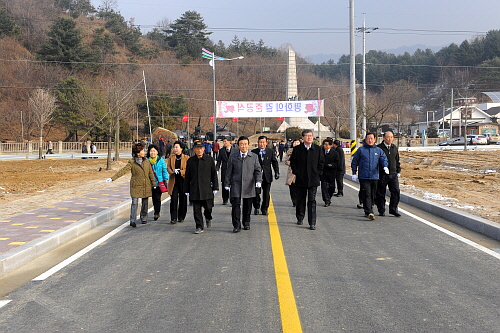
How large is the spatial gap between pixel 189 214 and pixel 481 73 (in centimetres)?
11273

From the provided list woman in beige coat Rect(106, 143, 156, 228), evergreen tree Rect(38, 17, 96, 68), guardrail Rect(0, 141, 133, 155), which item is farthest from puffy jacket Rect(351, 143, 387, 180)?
evergreen tree Rect(38, 17, 96, 68)

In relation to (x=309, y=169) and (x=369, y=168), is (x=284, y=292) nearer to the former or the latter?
(x=309, y=169)

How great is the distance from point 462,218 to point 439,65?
431 ft

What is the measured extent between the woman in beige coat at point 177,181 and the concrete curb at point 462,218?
18.1ft

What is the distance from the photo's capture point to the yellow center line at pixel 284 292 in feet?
14.8

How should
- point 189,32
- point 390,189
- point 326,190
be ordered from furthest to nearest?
point 189,32 → point 326,190 → point 390,189

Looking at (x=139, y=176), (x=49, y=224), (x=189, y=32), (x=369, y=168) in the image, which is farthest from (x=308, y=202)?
(x=189, y=32)

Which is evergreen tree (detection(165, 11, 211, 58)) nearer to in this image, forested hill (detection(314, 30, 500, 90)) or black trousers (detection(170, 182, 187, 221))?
forested hill (detection(314, 30, 500, 90))

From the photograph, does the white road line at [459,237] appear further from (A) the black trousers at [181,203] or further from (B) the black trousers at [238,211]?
(A) the black trousers at [181,203]

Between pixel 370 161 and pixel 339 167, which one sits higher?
pixel 370 161

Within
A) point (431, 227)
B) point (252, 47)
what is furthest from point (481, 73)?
point (431, 227)

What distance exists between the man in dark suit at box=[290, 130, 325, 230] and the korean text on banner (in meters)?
31.1

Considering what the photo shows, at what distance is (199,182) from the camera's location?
30.0 feet

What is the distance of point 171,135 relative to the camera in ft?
156
